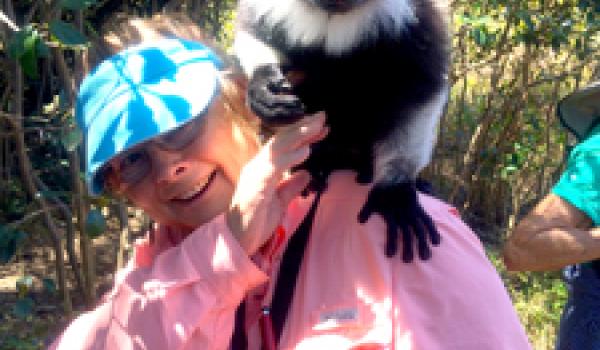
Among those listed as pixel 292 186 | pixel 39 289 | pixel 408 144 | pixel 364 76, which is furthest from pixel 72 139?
pixel 39 289

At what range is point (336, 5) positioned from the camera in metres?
1.81

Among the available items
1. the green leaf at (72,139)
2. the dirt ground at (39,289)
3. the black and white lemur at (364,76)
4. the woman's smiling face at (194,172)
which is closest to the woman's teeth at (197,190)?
the woman's smiling face at (194,172)

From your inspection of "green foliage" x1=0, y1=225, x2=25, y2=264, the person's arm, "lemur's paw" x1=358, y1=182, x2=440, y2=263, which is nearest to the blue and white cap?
"lemur's paw" x1=358, y1=182, x2=440, y2=263

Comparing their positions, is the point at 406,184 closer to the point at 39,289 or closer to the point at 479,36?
the point at 479,36

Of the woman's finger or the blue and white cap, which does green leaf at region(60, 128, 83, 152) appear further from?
the woman's finger

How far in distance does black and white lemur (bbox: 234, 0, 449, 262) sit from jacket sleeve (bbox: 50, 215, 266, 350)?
14.4 inches

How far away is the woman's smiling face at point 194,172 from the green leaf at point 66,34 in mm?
331

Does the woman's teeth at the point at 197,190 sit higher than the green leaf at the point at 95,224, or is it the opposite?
the woman's teeth at the point at 197,190

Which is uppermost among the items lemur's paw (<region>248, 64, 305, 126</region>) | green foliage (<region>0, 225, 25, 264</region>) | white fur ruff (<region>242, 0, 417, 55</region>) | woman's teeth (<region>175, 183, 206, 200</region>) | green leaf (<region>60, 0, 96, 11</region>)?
green leaf (<region>60, 0, 96, 11</region>)

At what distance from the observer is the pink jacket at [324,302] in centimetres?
96

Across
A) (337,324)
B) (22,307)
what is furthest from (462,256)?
(22,307)

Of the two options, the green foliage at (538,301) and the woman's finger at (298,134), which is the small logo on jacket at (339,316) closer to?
the woman's finger at (298,134)

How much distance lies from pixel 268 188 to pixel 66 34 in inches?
24.5

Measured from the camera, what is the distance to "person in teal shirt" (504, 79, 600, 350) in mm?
1766
